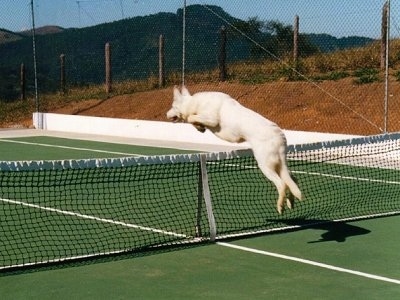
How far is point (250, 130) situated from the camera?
7535 millimetres

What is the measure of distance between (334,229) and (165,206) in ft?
7.70

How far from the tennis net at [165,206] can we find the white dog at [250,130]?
49 cm

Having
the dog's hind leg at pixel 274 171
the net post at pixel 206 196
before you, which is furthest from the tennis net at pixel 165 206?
the dog's hind leg at pixel 274 171

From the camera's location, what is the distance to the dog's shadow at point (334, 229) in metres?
8.12

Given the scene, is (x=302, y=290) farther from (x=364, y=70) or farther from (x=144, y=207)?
(x=364, y=70)

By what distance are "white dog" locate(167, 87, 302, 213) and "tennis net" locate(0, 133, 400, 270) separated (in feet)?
1.62

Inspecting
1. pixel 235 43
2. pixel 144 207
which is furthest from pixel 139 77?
pixel 144 207

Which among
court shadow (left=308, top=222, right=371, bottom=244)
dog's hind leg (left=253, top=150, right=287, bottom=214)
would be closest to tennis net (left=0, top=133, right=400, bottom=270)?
court shadow (left=308, top=222, right=371, bottom=244)

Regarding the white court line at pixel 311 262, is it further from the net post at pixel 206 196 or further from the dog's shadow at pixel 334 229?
the dog's shadow at pixel 334 229

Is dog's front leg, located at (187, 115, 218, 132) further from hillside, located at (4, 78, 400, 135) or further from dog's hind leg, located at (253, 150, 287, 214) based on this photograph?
hillside, located at (4, 78, 400, 135)

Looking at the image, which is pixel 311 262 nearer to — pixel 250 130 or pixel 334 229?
pixel 250 130

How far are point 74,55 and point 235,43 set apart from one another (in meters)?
13.2

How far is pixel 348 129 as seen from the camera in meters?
18.1

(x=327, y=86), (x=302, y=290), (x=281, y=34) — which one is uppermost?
(x=281, y=34)
